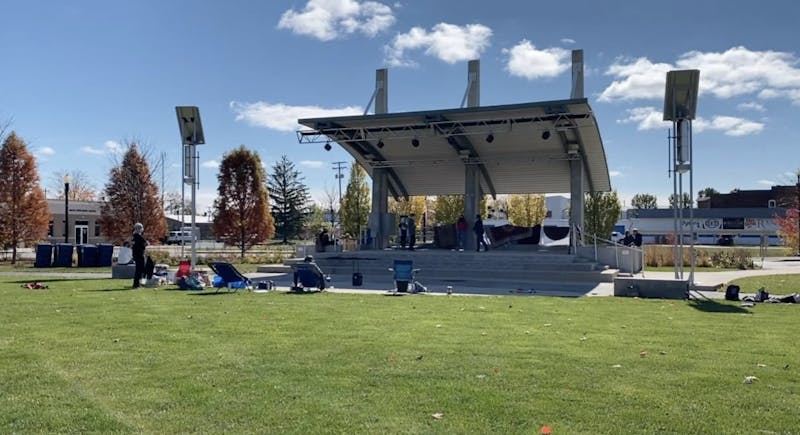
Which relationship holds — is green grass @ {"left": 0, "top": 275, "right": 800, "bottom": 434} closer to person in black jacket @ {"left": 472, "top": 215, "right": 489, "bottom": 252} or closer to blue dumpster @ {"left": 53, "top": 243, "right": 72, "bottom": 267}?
person in black jacket @ {"left": 472, "top": 215, "right": 489, "bottom": 252}

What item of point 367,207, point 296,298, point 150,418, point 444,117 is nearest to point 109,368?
point 150,418

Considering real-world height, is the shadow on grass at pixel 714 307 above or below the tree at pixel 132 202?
below

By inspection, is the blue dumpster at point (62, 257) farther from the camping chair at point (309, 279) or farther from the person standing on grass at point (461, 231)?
the person standing on grass at point (461, 231)

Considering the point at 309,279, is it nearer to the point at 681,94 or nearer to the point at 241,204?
the point at 681,94

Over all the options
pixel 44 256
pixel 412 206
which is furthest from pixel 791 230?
pixel 44 256

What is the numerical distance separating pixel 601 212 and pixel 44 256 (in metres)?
34.3

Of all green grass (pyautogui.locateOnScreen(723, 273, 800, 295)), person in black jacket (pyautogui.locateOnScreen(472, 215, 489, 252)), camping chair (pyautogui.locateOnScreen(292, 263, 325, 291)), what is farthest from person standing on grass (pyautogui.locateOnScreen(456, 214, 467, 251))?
camping chair (pyautogui.locateOnScreen(292, 263, 325, 291))

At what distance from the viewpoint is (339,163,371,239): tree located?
52.2 meters

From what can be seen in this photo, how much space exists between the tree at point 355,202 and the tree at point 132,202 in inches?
719

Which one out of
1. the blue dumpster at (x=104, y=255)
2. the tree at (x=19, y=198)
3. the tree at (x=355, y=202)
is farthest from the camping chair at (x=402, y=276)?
the tree at (x=355, y=202)

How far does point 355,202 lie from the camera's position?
52.7m

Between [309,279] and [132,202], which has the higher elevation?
[132,202]

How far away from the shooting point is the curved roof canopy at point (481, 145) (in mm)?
23953

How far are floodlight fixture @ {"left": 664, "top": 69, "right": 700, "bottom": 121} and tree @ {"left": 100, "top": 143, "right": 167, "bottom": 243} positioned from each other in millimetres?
28415
